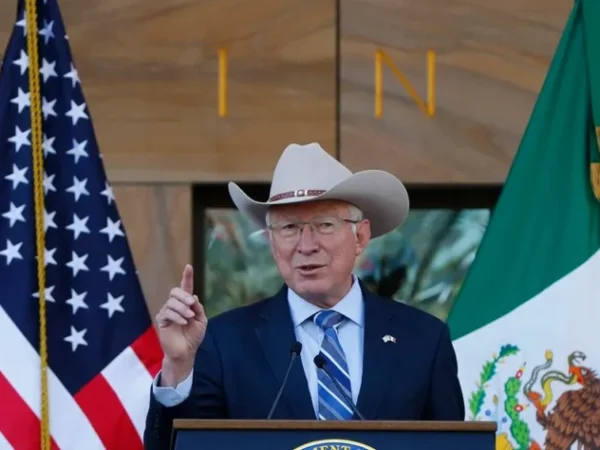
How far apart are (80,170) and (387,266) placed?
2012 mm

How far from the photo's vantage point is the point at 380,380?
3.81 m

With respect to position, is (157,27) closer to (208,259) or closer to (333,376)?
(208,259)

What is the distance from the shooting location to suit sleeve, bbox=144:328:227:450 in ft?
11.6

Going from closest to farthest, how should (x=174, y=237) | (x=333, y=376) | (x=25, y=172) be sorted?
(x=333, y=376) → (x=25, y=172) → (x=174, y=237)

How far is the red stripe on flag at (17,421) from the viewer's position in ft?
15.3

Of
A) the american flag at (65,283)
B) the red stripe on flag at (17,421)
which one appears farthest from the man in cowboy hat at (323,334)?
the red stripe on flag at (17,421)

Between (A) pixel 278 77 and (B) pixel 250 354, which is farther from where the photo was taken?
(A) pixel 278 77

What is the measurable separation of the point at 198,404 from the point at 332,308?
1.66 feet

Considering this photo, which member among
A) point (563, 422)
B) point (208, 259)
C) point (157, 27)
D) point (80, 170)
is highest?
point (157, 27)

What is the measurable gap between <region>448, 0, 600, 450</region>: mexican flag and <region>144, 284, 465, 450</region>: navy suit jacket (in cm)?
115

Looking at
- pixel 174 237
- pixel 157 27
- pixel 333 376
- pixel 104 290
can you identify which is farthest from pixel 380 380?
pixel 157 27

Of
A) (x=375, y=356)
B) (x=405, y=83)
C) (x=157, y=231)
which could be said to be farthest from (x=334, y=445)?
(x=405, y=83)

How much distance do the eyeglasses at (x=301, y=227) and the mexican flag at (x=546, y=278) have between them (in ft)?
4.34

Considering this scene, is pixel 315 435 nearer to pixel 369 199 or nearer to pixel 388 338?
pixel 388 338
